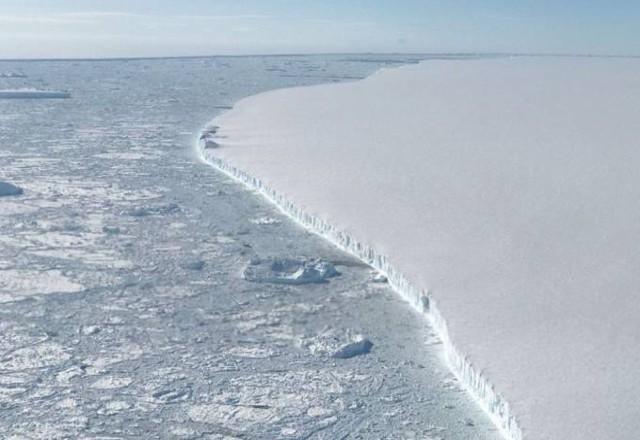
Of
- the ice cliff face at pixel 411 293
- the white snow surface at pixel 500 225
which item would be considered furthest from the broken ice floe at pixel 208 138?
the ice cliff face at pixel 411 293

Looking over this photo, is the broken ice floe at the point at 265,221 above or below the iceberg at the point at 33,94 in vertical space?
below

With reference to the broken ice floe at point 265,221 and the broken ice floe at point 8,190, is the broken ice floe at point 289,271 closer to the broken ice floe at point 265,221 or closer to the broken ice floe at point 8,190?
the broken ice floe at point 265,221

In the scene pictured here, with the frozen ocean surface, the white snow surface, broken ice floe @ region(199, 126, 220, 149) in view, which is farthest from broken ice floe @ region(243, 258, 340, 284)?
broken ice floe @ region(199, 126, 220, 149)

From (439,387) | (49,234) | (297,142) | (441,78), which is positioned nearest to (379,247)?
(439,387)

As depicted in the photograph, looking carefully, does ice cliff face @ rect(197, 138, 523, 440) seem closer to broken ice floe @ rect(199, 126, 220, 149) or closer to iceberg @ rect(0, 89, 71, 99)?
broken ice floe @ rect(199, 126, 220, 149)

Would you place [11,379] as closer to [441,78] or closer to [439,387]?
[439,387]

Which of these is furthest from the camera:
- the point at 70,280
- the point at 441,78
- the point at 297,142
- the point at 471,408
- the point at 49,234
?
the point at 441,78
